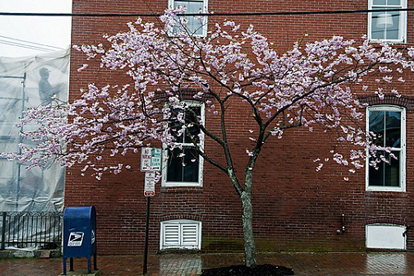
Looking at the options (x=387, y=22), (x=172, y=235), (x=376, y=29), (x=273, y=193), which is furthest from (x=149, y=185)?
(x=387, y=22)

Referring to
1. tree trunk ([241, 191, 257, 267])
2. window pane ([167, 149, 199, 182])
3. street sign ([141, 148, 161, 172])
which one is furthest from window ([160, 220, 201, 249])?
tree trunk ([241, 191, 257, 267])

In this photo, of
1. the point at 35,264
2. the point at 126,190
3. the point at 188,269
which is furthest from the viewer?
the point at 126,190

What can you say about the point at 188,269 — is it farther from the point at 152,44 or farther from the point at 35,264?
the point at 152,44

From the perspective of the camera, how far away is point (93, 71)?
11.6m

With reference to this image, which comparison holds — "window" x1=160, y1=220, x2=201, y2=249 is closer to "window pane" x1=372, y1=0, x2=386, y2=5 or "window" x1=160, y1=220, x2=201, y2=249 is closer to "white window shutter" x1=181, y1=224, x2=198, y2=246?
"white window shutter" x1=181, y1=224, x2=198, y2=246

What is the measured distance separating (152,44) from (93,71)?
3.17 m

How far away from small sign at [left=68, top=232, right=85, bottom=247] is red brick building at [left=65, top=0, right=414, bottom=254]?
88.3 inches

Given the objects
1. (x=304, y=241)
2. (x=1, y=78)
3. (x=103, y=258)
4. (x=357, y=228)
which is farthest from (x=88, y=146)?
(x=357, y=228)

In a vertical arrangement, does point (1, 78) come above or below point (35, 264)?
above

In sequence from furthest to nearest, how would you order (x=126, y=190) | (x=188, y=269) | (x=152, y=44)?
(x=126, y=190) < (x=188, y=269) < (x=152, y=44)

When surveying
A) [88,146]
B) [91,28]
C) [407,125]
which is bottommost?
[88,146]

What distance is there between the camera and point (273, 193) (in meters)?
11.6

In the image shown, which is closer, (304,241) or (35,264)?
(35,264)

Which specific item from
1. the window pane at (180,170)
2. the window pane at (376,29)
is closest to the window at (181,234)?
the window pane at (180,170)
